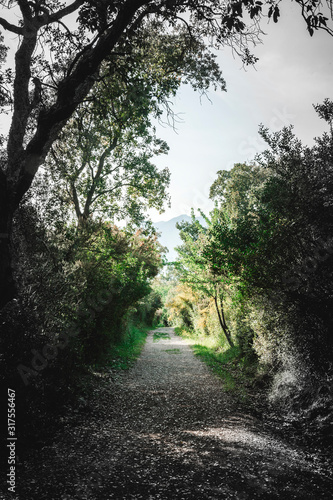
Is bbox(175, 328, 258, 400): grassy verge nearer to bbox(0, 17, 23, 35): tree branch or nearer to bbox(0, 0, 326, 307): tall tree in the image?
bbox(0, 0, 326, 307): tall tree

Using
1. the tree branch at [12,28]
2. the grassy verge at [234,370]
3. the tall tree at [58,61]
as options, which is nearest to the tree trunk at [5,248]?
the tall tree at [58,61]

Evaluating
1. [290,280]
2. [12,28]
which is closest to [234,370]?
[290,280]

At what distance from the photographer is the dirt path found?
3.24 m

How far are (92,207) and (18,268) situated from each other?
11710 mm

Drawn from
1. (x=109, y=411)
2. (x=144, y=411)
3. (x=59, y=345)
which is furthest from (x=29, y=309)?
(x=144, y=411)

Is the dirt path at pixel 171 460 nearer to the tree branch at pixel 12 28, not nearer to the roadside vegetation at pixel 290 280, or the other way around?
the roadside vegetation at pixel 290 280

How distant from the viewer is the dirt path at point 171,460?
3.24m

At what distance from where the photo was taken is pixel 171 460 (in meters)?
4.07

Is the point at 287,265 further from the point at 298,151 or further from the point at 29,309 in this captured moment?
the point at 29,309

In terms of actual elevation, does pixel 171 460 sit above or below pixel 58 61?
below

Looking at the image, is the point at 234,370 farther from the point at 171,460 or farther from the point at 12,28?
the point at 12,28

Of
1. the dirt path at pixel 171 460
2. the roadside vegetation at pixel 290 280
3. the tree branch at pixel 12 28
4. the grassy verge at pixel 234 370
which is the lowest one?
the grassy verge at pixel 234 370

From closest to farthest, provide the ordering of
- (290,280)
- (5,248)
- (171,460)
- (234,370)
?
1. (5,248)
2. (171,460)
3. (290,280)
4. (234,370)

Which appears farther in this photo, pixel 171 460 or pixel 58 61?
pixel 58 61
